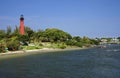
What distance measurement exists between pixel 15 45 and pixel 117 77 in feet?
196

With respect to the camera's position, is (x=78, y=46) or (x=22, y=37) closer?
(x=22, y=37)

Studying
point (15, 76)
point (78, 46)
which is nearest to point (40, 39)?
point (78, 46)

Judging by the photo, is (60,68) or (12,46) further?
(12,46)

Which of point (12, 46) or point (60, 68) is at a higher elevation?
point (12, 46)

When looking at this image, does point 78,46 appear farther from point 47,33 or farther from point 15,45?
point 15,45

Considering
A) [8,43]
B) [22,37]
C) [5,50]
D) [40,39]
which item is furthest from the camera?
[40,39]

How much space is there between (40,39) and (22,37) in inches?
1014

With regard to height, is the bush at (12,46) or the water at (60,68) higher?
the bush at (12,46)

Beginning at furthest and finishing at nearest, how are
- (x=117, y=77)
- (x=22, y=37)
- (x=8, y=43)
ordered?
(x=22, y=37) → (x=8, y=43) → (x=117, y=77)

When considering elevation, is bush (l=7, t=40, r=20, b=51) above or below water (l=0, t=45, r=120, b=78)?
above

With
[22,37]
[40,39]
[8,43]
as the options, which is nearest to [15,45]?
[8,43]

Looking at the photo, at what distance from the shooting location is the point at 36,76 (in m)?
31.8

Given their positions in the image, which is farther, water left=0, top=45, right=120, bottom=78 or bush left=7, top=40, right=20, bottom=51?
bush left=7, top=40, right=20, bottom=51

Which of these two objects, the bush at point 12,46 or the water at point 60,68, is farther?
the bush at point 12,46
